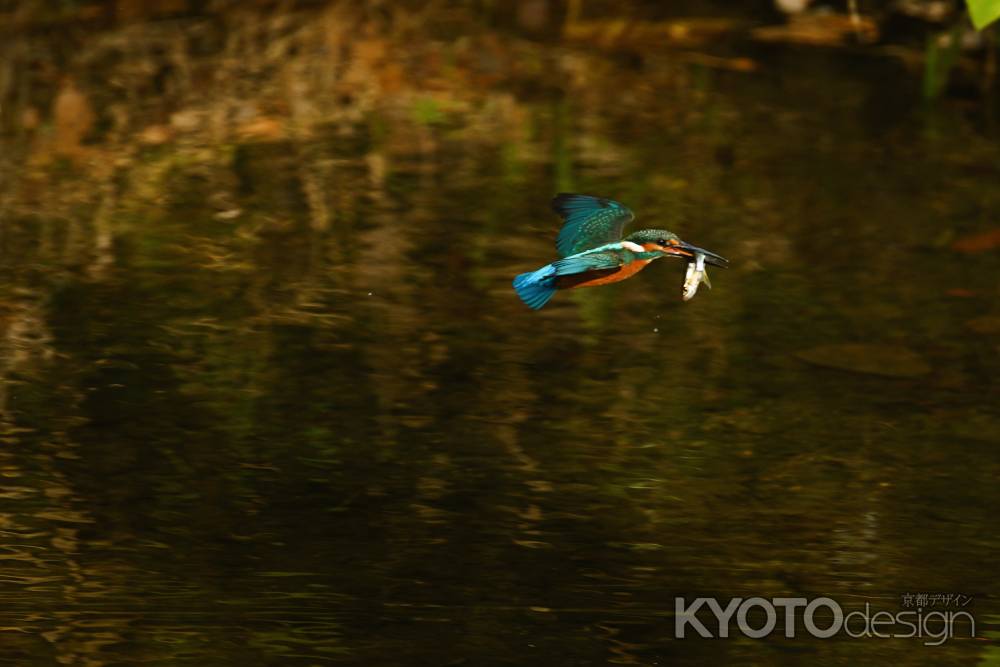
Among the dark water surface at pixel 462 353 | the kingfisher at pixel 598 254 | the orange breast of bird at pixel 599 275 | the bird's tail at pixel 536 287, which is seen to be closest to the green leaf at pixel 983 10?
the dark water surface at pixel 462 353

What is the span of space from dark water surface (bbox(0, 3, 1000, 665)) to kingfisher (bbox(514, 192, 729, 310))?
17.2 inches

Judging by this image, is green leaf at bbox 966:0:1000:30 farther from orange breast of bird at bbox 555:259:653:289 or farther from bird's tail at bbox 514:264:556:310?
bird's tail at bbox 514:264:556:310

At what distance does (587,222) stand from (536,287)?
245 millimetres

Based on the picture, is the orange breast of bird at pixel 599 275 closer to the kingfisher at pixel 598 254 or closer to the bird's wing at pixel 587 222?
the kingfisher at pixel 598 254

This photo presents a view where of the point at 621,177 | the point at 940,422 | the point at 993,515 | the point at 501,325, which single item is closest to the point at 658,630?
the point at 993,515

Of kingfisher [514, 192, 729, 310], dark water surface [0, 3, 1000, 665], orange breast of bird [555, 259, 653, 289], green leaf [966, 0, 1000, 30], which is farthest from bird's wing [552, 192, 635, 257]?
green leaf [966, 0, 1000, 30]

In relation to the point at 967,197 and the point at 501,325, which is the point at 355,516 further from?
the point at 967,197

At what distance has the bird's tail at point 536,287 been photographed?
3066 mm

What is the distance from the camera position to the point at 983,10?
12.5 feet

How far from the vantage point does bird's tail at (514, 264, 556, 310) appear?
3.07m

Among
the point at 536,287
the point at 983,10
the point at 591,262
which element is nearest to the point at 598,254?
the point at 591,262

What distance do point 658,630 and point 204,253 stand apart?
2.10 meters

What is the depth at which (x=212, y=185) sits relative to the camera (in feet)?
16.2

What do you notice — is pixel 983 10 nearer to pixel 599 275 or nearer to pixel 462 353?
pixel 599 275
